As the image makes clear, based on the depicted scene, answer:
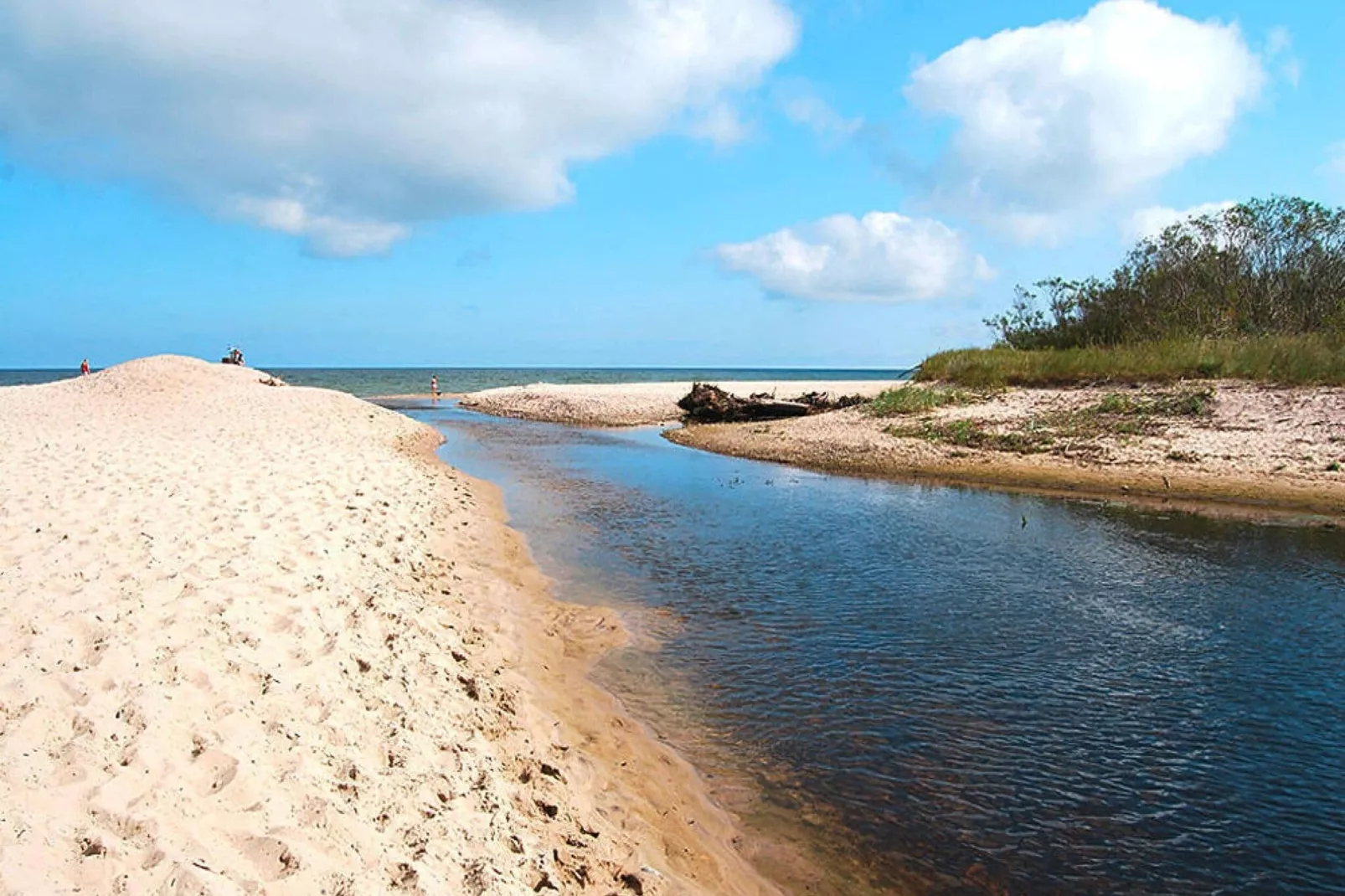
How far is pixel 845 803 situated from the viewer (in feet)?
16.5

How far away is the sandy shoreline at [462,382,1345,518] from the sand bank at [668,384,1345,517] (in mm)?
34

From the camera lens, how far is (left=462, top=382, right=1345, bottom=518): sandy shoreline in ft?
51.8

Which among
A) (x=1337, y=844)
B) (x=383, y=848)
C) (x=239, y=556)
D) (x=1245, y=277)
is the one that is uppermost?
(x=1245, y=277)

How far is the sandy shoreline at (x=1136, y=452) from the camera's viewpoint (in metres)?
15.8

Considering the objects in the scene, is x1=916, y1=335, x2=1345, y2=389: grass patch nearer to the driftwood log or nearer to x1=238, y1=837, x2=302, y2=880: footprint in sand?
the driftwood log

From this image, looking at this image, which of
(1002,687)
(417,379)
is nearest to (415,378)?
(417,379)

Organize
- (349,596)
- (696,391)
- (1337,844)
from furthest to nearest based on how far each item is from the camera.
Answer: (696,391) < (349,596) < (1337,844)

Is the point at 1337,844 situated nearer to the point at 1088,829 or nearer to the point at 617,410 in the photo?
the point at 1088,829

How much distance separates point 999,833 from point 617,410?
119ft

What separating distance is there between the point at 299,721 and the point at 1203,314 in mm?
34315

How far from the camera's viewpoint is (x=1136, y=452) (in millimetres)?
18625

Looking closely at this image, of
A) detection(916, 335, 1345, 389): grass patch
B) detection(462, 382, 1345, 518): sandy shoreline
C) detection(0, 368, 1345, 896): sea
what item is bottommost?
detection(0, 368, 1345, 896): sea

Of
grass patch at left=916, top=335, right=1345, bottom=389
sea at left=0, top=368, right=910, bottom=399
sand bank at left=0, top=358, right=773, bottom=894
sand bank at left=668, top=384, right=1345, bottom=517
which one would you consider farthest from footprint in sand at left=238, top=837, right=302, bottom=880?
sea at left=0, top=368, right=910, bottom=399

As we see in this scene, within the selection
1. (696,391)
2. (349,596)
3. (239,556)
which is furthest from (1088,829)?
(696,391)
